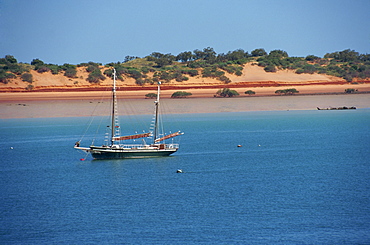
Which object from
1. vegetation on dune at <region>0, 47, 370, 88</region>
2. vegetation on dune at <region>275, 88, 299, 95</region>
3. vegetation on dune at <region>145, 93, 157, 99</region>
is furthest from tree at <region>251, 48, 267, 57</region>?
vegetation on dune at <region>145, 93, 157, 99</region>

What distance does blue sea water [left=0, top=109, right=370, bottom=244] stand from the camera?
2853 centimetres

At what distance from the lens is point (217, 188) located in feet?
125

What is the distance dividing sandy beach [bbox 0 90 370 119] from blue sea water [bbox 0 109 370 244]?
37454 millimetres

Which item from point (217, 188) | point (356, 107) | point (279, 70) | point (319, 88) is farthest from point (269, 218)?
point (279, 70)

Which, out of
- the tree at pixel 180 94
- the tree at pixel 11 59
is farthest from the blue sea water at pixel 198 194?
the tree at pixel 11 59

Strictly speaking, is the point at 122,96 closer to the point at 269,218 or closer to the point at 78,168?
the point at 78,168

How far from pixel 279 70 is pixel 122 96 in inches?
1971

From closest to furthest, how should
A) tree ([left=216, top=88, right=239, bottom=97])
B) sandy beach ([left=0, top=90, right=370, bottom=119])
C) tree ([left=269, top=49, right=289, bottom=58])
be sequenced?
sandy beach ([left=0, top=90, right=370, bottom=119]) < tree ([left=216, top=88, right=239, bottom=97]) < tree ([left=269, top=49, right=289, bottom=58])

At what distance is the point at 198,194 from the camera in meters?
36.6

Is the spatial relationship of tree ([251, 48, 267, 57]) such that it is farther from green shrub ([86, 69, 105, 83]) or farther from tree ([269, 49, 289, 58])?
green shrub ([86, 69, 105, 83])

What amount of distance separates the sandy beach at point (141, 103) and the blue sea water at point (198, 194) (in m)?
37.5

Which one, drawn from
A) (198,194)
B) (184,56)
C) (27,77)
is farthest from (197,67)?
(198,194)

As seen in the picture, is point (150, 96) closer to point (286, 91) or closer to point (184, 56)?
point (286, 91)

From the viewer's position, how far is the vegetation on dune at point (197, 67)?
13850 cm
